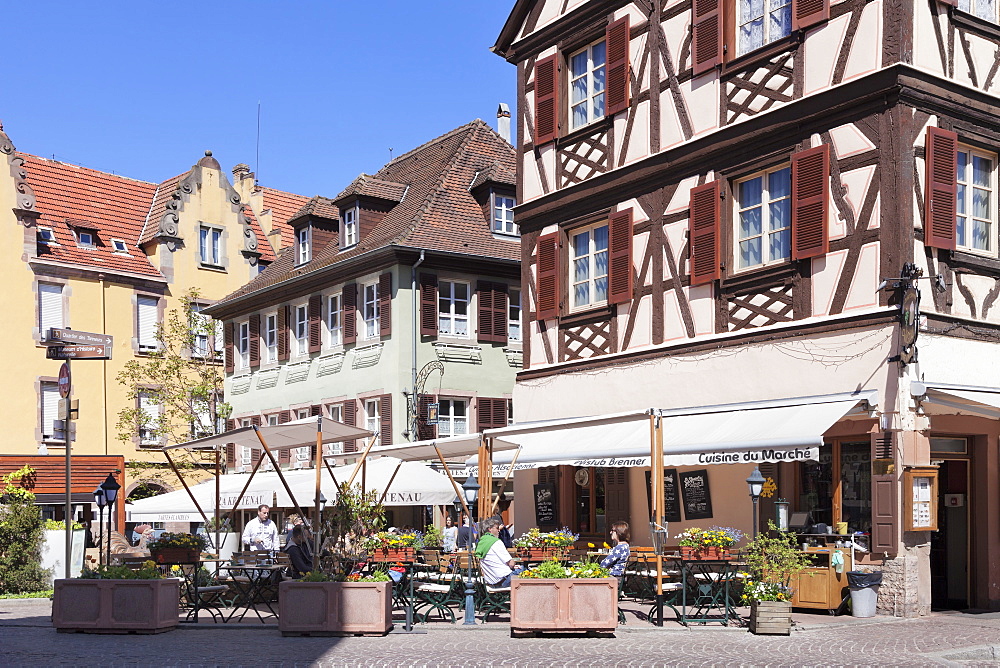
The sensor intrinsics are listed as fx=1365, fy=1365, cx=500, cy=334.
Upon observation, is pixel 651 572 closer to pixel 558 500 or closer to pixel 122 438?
pixel 558 500

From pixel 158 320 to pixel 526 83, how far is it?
20476mm

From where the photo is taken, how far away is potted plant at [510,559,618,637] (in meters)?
14.1

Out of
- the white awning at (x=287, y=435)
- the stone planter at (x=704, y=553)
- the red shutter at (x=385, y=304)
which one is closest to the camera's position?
the stone planter at (x=704, y=553)

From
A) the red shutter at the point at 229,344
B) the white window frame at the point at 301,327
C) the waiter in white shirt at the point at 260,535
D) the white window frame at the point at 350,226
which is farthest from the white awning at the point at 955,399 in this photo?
the red shutter at the point at 229,344

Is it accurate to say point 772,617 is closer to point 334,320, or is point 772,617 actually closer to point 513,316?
point 513,316

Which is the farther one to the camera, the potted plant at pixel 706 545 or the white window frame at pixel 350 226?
the white window frame at pixel 350 226

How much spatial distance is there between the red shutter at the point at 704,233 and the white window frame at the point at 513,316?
467 inches

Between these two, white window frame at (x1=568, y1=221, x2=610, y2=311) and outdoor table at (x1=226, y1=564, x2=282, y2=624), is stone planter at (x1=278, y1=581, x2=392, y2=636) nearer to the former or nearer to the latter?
outdoor table at (x1=226, y1=564, x2=282, y2=624)

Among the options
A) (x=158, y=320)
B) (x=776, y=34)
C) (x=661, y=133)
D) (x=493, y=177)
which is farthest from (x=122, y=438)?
(x=776, y=34)

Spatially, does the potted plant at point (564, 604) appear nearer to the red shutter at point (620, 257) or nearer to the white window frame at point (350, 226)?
the red shutter at point (620, 257)

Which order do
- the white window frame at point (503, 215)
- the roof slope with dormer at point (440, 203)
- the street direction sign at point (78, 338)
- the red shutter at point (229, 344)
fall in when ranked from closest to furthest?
the street direction sign at point (78, 338)
the roof slope with dormer at point (440, 203)
the white window frame at point (503, 215)
the red shutter at point (229, 344)

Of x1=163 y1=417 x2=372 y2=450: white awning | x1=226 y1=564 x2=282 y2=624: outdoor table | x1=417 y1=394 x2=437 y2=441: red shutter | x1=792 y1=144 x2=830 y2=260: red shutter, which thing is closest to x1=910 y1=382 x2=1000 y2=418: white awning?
x1=792 y1=144 x2=830 y2=260: red shutter

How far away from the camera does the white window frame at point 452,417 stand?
1156 inches

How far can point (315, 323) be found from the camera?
106ft
